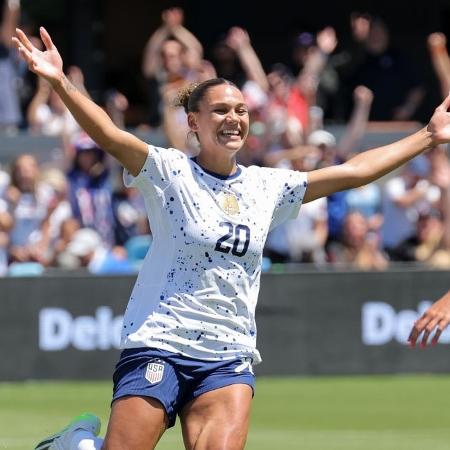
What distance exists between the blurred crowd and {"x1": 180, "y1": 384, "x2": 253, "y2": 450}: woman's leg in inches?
287

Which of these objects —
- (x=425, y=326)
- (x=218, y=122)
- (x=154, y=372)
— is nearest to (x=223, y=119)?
(x=218, y=122)

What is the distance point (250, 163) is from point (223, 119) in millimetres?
8366

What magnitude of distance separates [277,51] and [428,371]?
834 cm

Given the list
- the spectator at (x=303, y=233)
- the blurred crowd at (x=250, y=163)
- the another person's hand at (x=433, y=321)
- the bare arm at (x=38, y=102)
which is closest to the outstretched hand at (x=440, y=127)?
the another person's hand at (x=433, y=321)

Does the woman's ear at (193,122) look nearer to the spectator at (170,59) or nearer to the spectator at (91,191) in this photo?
the spectator at (91,191)

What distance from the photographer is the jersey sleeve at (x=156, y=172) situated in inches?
258

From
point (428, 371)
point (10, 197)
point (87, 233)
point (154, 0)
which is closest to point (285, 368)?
point (428, 371)

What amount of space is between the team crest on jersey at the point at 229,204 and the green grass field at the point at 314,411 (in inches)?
147

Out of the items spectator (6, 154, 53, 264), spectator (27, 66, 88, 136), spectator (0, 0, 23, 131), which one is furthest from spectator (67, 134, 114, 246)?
spectator (0, 0, 23, 131)

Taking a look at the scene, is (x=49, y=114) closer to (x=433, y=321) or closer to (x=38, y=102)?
(x=38, y=102)

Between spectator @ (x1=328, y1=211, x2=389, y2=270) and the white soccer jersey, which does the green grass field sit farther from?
the white soccer jersey

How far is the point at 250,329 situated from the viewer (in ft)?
21.8

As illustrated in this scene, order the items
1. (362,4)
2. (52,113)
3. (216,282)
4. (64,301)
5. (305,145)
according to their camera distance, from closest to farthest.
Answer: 1. (216,282)
2. (64,301)
3. (305,145)
4. (52,113)
5. (362,4)

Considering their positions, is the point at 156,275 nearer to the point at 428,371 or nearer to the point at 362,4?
the point at 428,371
